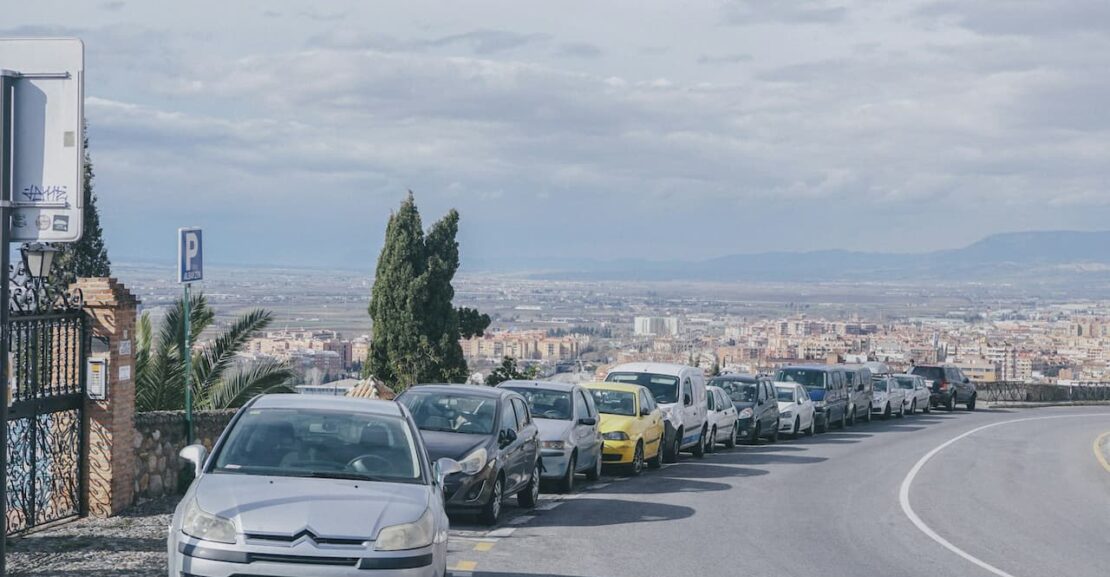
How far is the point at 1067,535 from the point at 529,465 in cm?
633

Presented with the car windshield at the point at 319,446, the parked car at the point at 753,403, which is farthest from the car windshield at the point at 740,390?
the car windshield at the point at 319,446

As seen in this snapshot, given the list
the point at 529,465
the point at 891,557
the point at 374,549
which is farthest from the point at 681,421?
the point at 374,549

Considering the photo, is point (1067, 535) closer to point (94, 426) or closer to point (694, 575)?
point (694, 575)

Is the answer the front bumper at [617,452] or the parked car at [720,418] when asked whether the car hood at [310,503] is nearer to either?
the front bumper at [617,452]

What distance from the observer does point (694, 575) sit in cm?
1190

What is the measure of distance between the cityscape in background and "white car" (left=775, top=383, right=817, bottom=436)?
532cm

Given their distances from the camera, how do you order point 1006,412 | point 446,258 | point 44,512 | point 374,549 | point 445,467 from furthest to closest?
point 1006,412 → point 446,258 → point 44,512 → point 445,467 → point 374,549

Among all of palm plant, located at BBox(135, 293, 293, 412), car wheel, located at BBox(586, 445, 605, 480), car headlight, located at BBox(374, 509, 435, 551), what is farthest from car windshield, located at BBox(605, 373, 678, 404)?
car headlight, located at BBox(374, 509, 435, 551)

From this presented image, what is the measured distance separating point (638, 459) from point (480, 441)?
7.01 meters

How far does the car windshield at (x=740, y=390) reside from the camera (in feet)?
100

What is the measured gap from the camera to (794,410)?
109ft

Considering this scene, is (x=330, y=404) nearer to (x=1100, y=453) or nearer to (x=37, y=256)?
(x=37, y=256)

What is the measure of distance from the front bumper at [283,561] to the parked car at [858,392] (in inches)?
1254

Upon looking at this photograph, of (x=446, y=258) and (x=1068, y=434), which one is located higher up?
(x=446, y=258)
